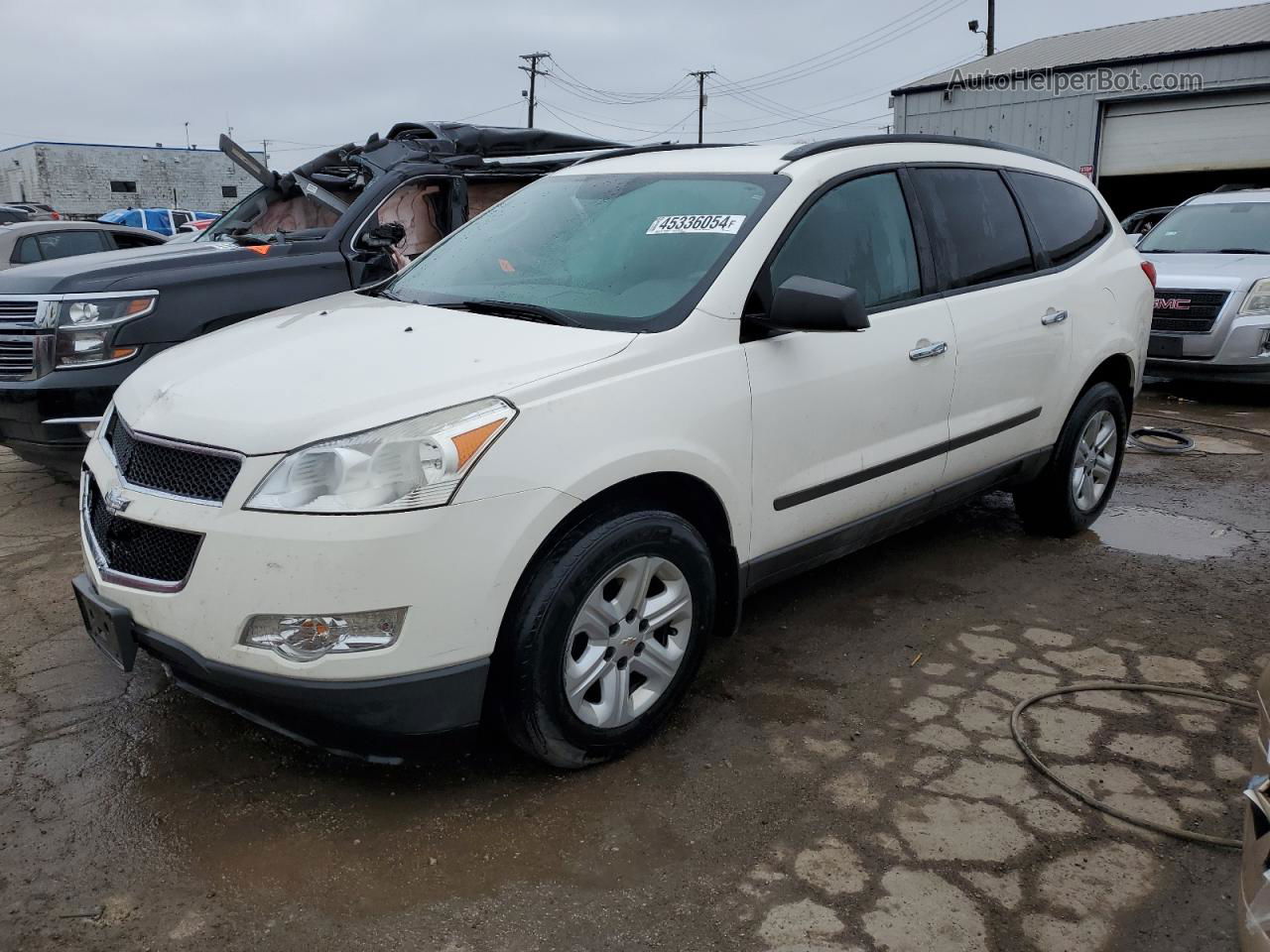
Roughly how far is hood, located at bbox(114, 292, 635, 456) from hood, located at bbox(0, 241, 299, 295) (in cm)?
202

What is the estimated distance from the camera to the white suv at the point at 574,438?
2494mm

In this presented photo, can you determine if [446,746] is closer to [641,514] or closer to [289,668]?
[289,668]

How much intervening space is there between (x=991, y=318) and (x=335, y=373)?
101 inches

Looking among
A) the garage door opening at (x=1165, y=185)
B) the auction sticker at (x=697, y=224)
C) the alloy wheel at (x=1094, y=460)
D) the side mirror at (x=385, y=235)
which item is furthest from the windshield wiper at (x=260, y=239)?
the garage door opening at (x=1165, y=185)

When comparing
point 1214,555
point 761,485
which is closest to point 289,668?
point 761,485

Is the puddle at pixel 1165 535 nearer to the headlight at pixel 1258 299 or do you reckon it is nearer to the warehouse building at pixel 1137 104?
the headlight at pixel 1258 299

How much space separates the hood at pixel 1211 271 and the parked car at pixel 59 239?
9479 mm

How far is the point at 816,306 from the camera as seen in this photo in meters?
3.04

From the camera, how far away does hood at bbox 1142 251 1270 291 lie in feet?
28.0

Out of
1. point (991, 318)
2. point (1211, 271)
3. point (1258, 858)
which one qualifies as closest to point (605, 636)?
point (1258, 858)

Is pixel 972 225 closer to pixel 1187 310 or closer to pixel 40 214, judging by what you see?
pixel 1187 310

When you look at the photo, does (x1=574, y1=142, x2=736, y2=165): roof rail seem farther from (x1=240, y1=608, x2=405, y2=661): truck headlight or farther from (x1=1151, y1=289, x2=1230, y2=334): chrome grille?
(x1=1151, y1=289, x2=1230, y2=334): chrome grille

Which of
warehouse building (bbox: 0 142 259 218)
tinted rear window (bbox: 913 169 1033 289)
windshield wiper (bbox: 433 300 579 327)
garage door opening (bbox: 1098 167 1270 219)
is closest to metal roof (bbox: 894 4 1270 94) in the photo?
garage door opening (bbox: 1098 167 1270 219)

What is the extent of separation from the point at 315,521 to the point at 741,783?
1392 millimetres
